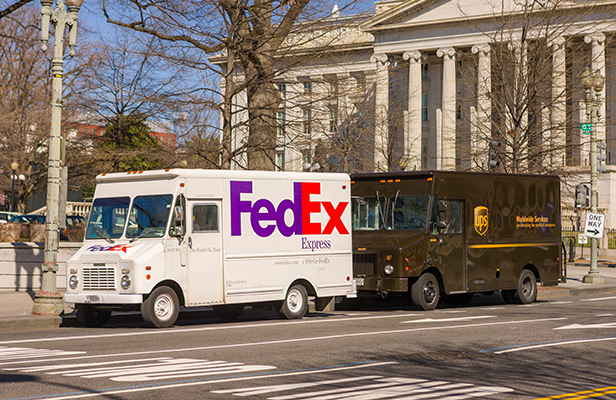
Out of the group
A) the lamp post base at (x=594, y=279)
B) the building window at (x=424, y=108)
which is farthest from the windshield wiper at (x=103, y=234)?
the building window at (x=424, y=108)

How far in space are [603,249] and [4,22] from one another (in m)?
36.5

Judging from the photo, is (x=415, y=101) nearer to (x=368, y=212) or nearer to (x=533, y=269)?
(x=533, y=269)

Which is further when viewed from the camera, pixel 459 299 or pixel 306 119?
pixel 306 119

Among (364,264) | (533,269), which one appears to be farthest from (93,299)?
(533,269)

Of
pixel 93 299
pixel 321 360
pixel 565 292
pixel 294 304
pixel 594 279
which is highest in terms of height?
pixel 93 299

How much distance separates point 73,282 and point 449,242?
8.62m

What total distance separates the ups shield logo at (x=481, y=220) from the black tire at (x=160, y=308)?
8311 mm

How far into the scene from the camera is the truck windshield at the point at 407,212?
62.7 ft

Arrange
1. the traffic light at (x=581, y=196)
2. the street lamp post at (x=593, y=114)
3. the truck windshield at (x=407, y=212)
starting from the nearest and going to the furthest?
1. the truck windshield at (x=407, y=212)
2. the street lamp post at (x=593, y=114)
3. the traffic light at (x=581, y=196)

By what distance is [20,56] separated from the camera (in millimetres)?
50438

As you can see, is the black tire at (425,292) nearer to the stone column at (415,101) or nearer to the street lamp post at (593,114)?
the street lamp post at (593,114)

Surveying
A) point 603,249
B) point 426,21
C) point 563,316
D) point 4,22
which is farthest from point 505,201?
point 426,21

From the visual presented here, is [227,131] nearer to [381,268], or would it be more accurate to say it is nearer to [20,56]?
[381,268]

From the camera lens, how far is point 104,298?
14.7 meters
